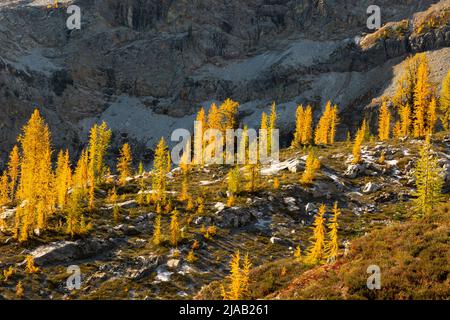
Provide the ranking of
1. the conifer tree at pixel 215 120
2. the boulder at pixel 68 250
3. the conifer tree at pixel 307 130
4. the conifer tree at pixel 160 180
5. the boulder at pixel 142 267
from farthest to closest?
1. the conifer tree at pixel 307 130
2. the conifer tree at pixel 215 120
3. the conifer tree at pixel 160 180
4. the boulder at pixel 68 250
5. the boulder at pixel 142 267

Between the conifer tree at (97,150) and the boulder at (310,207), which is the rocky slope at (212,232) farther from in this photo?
the conifer tree at (97,150)

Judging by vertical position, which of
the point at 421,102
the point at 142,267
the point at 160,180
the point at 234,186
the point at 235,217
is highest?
the point at 421,102

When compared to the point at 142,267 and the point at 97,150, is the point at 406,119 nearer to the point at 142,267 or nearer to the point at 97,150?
the point at 97,150

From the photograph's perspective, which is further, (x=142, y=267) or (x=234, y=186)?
(x=234, y=186)

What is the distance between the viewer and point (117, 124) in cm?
19362

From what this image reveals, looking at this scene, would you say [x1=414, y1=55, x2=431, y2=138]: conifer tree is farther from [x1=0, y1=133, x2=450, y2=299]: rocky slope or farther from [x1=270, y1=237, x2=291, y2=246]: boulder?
[x1=270, y1=237, x2=291, y2=246]: boulder

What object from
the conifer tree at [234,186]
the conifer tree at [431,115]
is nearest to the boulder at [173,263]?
the conifer tree at [234,186]

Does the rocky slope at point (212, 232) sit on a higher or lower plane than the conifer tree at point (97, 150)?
lower

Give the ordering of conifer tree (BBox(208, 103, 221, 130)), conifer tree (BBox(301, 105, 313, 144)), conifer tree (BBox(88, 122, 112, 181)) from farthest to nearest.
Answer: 1. conifer tree (BBox(301, 105, 313, 144))
2. conifer tree (BBox(208, 103, 221, 130))
3. conifer tree (BBox(88, 122, 112, 181))

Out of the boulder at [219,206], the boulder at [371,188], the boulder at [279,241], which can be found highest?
the boulder at [371,188]

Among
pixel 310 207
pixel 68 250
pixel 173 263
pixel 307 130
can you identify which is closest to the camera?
pixel 173 263

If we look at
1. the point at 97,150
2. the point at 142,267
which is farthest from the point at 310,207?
the point at 97,150

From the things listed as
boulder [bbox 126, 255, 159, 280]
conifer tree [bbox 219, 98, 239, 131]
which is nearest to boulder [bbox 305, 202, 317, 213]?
boulder [bbox 126, 255, 159, 280]

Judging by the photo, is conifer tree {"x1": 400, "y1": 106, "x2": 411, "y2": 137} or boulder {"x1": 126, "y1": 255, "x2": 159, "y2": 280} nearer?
boulder {"x1": 126, "y1": 255, "x2": 159, "y2": 280}
